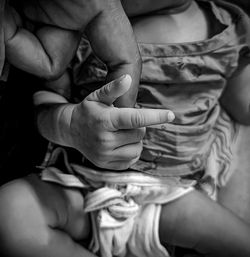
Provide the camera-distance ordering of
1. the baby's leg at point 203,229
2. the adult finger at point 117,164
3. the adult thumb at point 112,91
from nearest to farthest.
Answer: the adult thumb at point 112,91
the adult finger at point 117,164
the baby's leg at point 203,229

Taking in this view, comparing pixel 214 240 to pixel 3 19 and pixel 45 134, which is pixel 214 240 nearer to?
pixel 45 134

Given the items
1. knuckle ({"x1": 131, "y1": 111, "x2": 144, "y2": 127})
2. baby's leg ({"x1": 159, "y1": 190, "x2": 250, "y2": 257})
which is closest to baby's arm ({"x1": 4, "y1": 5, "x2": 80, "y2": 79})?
knuckle ({"x1": 131, "y1": 111, "x2": 144, "y2": 127})

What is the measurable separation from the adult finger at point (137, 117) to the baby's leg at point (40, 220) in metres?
0.22

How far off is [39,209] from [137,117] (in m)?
0.25

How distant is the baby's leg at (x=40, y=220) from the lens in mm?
646

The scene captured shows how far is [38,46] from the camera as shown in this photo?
0.55 m

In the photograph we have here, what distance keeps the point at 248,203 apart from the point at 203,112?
0.20 metres

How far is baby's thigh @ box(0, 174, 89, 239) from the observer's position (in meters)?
0.66

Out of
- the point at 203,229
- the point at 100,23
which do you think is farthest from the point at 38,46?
the point at 203,229

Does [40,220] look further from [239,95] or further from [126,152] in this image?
[239,95]

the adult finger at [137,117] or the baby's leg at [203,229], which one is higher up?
the adult finger at [137,117]

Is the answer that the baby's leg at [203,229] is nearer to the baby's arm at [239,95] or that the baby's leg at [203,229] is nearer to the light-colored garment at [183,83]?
the light-colored garment at [183,83]

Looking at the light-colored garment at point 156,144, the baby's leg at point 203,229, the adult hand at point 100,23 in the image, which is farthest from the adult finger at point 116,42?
the baby's leg at point 203,229

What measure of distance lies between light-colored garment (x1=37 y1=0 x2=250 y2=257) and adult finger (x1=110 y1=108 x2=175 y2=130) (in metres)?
0.16
